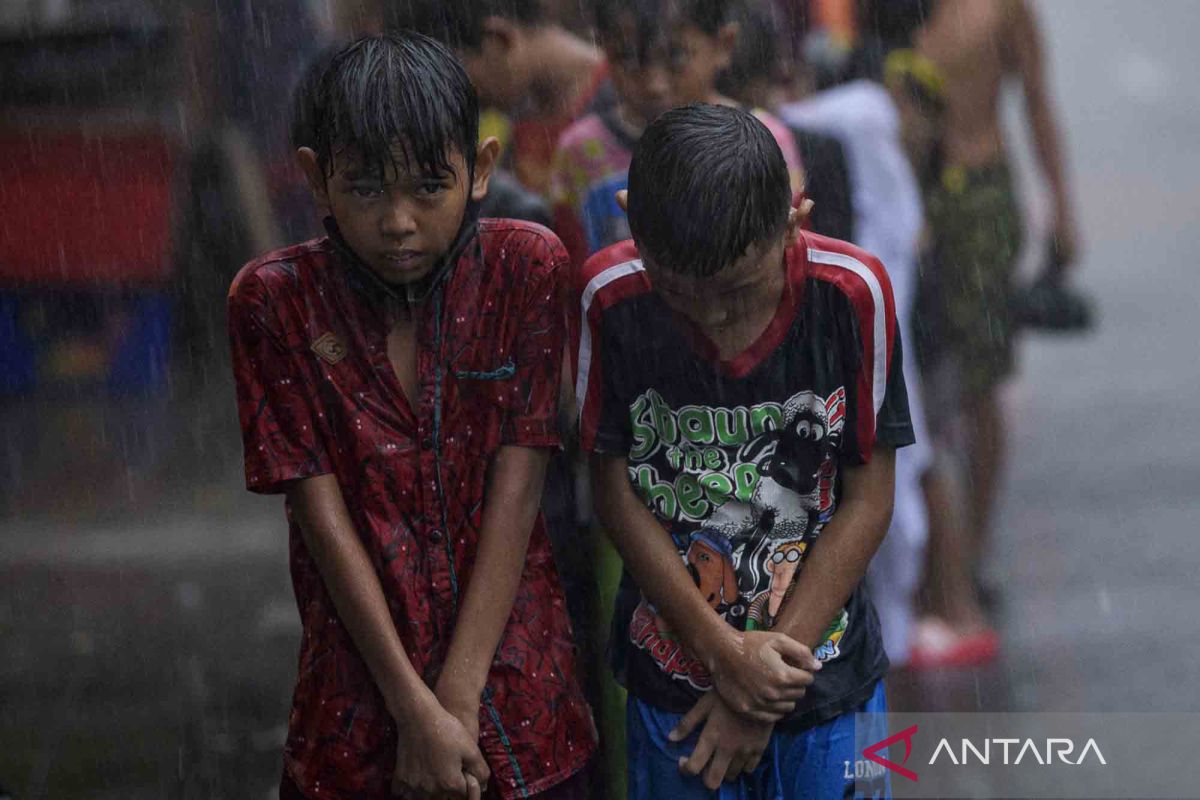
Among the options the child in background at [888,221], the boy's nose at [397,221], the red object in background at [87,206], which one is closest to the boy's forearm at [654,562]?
the boy's nose at [397,221]

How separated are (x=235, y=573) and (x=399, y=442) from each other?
3.42m

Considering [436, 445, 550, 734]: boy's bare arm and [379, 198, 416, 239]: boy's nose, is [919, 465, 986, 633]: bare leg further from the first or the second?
[379, 198, 416, 239]: boy's nose

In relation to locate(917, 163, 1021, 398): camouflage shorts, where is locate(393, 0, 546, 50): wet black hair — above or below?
above

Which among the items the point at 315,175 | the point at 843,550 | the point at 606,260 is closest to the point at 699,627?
the point at 843,550

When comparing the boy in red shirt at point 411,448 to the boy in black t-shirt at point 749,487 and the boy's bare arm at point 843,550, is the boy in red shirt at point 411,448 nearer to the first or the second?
the boy in black t-shirt at point 749,487

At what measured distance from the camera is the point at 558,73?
→ 13.9 feet

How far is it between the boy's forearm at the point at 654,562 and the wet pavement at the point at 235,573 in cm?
174

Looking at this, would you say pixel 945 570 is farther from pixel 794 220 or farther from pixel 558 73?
pixel 794 220

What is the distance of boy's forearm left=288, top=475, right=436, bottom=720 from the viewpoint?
271 centimetres

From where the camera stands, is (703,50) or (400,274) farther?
(703,50)

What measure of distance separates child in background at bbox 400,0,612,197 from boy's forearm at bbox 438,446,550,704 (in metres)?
1.24

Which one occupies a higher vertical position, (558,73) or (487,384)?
(558,73)

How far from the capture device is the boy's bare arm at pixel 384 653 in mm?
2693

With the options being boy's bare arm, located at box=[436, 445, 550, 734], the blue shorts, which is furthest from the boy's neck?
the blue shorts
